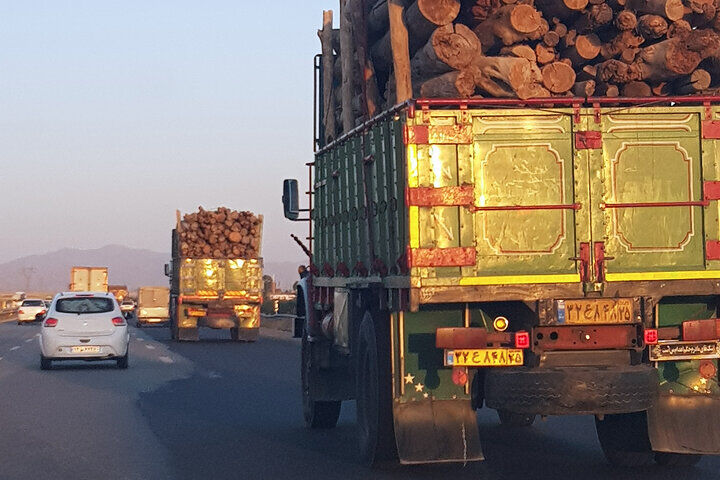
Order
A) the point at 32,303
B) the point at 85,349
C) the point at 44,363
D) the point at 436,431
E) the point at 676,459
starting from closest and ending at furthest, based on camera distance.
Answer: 1. the point at 436,431
2. the point at 676,459
3. the point at 85,349
4. the point at 44,363
5. the point at 32,303

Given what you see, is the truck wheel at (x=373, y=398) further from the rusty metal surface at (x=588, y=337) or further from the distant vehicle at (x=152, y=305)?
the distant vehicle at (x=152, y=305)

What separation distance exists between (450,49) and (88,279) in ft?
224

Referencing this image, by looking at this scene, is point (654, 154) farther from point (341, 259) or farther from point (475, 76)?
point (341, 259)

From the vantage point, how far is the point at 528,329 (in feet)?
33.7

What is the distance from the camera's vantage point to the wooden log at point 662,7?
12648mm

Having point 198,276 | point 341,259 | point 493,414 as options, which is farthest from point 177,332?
point 341,259

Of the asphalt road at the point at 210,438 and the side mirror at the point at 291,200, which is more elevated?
the side mirror at the point at 291,200

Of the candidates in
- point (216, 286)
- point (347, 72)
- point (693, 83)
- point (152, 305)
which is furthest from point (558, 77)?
point (152, 305)

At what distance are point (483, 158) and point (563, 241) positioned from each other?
84 centimetres

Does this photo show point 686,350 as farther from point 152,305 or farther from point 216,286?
point 152,305

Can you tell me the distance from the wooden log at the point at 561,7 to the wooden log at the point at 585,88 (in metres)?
0.64

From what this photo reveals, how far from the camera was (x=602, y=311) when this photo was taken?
10.2 metres

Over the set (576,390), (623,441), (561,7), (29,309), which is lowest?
(623,441)

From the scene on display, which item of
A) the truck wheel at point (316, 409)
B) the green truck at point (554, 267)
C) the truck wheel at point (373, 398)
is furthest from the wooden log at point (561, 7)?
the truck wheel at point (316, 409)
